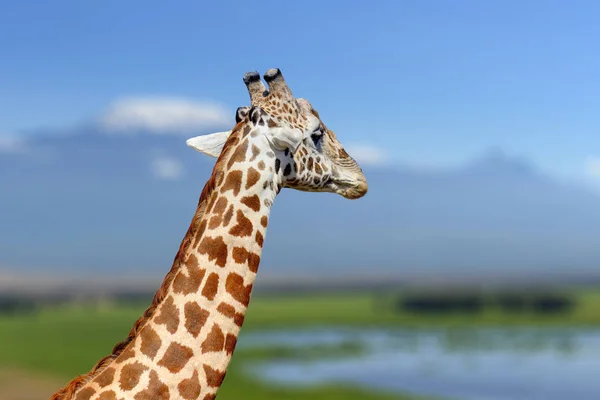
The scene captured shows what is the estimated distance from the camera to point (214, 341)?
5004 millimetres

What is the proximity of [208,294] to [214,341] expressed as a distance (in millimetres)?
304

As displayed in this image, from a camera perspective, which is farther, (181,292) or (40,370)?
(40,370)

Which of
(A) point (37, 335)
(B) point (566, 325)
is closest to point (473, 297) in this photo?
(B) point (566, 325)

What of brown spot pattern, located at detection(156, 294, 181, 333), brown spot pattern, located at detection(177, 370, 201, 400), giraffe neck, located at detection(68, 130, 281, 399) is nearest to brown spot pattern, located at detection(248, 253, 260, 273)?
giraffe neck, located at detection(68, 130, 281, 399)

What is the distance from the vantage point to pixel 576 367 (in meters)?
34.6

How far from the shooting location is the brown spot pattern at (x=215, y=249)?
512 cm

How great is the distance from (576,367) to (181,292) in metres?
33.0

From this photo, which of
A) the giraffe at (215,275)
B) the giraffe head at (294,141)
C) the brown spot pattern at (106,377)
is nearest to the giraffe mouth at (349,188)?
the giraffe head at (294,141)

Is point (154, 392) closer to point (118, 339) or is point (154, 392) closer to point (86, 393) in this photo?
point (86, 393)

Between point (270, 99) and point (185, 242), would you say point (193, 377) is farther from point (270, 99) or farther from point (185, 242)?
point (270, 99)

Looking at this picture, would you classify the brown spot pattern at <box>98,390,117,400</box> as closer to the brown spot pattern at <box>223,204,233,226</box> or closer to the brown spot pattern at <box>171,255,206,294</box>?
the brown spot pattern at <box>171,255,206,294</box>

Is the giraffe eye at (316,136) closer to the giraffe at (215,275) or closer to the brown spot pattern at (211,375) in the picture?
the giraffe at (215,275)

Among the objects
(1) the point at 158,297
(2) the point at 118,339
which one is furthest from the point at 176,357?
(2) the point at 118,339

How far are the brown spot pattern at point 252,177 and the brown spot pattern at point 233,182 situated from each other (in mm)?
54
